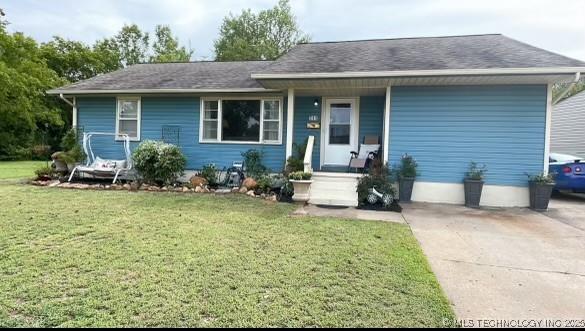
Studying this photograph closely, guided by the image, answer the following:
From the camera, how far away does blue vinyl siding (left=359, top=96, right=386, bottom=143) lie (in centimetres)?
869

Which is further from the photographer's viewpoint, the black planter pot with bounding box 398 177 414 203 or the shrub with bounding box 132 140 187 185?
the shrub with bounding box 132 140 187 185

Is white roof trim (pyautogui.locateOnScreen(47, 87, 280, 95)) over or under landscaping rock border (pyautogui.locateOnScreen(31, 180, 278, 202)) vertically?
over

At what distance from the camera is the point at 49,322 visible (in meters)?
2.19

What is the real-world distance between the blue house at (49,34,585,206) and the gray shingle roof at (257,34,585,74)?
0.08 ft

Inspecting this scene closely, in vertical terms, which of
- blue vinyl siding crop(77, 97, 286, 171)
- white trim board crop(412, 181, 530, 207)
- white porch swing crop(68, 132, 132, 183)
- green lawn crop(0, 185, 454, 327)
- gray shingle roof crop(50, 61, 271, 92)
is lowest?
green lawn crop(0, 185, 454, 327)

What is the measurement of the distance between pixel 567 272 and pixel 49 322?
4653 mm

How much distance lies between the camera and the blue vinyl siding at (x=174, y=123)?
29.9 feet

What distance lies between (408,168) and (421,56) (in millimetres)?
2699

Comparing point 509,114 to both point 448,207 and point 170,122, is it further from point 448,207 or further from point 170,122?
point 170,122

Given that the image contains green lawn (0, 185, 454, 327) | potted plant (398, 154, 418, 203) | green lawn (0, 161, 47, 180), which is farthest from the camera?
green lawn (0, 161, 47, 180)

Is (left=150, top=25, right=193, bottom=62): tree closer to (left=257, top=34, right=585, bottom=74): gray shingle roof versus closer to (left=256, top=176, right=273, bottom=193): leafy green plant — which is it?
(left=257, top=34, right=585, bottom=74): gray shingle roof

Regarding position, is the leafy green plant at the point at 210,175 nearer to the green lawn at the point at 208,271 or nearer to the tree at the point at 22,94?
the green lawn at the point at 208,271

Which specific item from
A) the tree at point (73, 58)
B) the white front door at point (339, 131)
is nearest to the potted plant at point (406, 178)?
the white front door at point (339, 131)

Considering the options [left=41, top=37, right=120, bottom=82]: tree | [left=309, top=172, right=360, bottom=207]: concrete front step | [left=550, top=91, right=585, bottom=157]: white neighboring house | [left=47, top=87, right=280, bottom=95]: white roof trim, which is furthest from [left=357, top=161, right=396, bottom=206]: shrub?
[left=41, top=37, right=120, bottom=82]: tree
